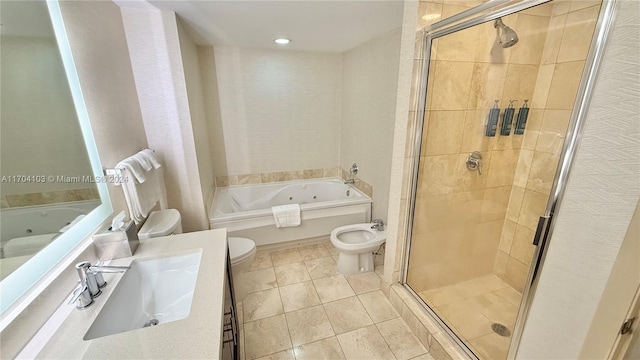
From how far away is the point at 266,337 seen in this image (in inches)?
67.2

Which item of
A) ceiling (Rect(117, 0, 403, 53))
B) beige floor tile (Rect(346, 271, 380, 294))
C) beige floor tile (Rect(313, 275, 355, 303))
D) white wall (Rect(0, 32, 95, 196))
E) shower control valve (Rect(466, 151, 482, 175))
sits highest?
ceiling (Rect(117, 0, 403, 53))

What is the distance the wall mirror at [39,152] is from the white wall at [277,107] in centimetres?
191

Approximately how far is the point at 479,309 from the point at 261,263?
1925 mm

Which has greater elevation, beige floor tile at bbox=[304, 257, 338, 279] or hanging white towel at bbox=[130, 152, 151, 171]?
hanging white towel at bbox=[130, 152, 151, 171]

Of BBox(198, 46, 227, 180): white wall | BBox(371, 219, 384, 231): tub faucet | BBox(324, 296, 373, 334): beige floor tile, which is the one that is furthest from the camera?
BBox(198, 46, 227, 180): white wall

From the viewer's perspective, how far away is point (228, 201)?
305 centimetres

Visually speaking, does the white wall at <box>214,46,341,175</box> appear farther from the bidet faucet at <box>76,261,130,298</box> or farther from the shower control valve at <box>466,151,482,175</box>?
the bidet faucet at <box>76,261,130,298</box>

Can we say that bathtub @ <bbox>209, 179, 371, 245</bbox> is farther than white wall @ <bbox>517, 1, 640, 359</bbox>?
Yes

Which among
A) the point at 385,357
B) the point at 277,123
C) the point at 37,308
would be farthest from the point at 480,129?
the point at 37,308

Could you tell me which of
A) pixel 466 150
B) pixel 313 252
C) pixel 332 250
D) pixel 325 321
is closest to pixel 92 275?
pixel 325 321

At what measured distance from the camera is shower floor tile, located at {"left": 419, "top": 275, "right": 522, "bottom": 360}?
4.97 feet

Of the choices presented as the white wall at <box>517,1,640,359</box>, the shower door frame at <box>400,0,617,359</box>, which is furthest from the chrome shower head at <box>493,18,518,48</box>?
the white wall at <box>517,1,640,359</box>

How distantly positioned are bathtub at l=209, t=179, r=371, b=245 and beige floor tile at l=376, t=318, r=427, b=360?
1.20 meters

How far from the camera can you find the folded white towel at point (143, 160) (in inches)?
62.0
